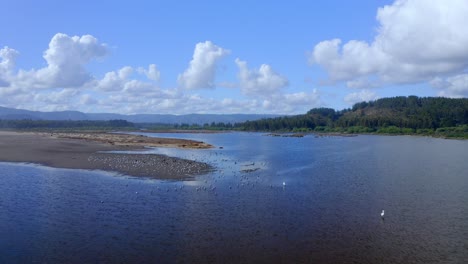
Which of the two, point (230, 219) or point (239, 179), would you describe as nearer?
point (230, 219)

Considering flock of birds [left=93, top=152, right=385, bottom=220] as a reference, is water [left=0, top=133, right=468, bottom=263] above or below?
below

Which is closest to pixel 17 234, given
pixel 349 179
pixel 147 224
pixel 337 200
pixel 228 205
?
pixel 147 224

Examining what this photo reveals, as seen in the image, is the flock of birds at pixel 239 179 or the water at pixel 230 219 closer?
the water at pixel 230 219

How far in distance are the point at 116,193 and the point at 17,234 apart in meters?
10.8

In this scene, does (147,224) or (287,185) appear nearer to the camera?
(147,224)

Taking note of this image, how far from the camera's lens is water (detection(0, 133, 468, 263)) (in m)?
18.9

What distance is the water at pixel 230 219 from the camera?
1891 centimetres

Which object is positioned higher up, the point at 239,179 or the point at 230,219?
the point at 239,179

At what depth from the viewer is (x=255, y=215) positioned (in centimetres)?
2570

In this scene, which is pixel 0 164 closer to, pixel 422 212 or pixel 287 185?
pixel 287 185

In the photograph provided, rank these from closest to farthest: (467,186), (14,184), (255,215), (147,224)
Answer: (147,224) < (255,215) < (14,184) < (467,186)

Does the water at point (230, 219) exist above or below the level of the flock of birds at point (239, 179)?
below

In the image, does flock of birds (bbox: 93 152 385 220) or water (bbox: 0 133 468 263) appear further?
flock of birds (bbox: 93 152 385 220)

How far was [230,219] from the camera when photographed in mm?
24562
